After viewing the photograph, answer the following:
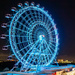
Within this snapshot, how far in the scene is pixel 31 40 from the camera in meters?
21.6

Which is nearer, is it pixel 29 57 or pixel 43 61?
pixel 29 57

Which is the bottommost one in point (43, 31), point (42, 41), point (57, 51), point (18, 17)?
point (57, 51)

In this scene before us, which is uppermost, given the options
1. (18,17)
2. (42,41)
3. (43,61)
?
(18,17)

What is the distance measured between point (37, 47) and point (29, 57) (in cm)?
196

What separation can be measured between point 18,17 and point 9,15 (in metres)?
1.34

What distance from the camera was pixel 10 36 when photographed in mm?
19516

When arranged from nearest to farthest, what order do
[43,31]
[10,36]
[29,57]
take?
[10,36]
[29,57]
[43,31]

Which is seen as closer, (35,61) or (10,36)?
(10,36)

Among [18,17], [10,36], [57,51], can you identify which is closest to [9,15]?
[18,17]

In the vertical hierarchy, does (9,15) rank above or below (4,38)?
above

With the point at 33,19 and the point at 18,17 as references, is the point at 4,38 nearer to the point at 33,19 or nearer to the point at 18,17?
the point at 18,17

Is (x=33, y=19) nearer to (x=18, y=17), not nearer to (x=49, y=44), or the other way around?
(x=18, y=17)

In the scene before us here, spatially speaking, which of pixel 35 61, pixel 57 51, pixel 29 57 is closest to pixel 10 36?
pixel 29 57

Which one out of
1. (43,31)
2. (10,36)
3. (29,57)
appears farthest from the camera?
(43,31)
